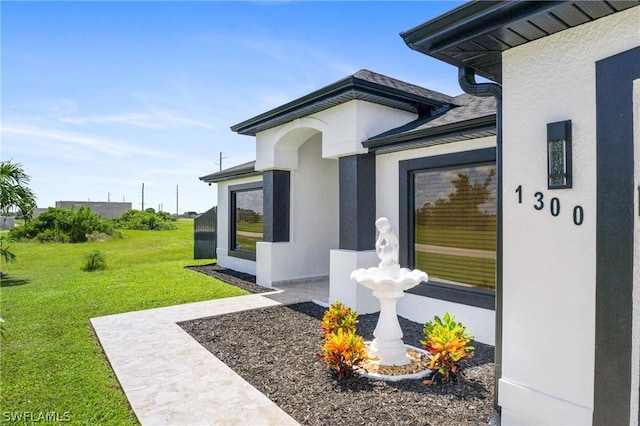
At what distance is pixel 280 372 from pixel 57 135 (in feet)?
59.4

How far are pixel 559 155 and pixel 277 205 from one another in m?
9.68

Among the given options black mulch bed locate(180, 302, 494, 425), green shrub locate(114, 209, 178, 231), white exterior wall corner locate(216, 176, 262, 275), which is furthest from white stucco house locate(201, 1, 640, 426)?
green shrub locate(114, 209, 178, 231)

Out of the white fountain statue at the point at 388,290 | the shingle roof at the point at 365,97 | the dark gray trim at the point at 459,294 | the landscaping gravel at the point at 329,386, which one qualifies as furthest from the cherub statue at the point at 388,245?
the shingle roof at the point at 365,97

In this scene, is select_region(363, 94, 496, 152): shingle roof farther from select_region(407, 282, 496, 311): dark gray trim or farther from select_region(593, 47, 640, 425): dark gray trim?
select_region(593, 47, 640, 425): dark gray trim

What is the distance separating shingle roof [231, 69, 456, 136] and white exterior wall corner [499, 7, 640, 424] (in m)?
5.01

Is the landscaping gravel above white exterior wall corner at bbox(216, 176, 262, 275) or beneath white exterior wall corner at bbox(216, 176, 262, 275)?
beneath

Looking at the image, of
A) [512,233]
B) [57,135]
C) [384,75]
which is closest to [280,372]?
[512,233]

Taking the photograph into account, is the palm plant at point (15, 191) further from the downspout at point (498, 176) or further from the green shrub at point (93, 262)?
the downspout at point (498, 176)

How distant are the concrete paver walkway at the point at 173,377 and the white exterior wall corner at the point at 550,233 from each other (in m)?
2.62

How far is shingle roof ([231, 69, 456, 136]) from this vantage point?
28.2ft

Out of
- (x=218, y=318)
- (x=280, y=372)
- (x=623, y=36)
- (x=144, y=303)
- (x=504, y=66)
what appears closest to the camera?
(x=623, y=36)

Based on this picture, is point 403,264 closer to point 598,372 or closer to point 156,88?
point 598,372

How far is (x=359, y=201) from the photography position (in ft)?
29.7

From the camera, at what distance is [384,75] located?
10344 millimetres
